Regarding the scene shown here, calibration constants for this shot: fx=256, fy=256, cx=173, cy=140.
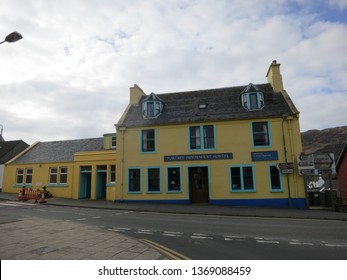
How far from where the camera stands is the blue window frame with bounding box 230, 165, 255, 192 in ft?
64.1

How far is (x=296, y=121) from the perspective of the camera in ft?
63.7

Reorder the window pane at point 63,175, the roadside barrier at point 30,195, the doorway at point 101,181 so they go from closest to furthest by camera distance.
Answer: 1. the roadside barrier at point 30,195
2. the doorway at point 101,181
3. the window pane at point 63,175

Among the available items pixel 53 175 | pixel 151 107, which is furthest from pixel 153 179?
pixel 53 175

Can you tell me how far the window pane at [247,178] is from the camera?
64.2 feet

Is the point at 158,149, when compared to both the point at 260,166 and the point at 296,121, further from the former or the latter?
the point at 296,121

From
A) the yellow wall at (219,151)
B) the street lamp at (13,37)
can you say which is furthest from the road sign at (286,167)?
the street lamp at (13,37)

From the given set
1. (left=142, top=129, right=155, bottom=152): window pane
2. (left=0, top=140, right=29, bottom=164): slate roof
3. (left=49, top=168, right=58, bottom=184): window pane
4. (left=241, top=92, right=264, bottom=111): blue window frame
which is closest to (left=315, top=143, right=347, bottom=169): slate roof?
(left=241, top=92, right=264, bottom=111): blue window frame

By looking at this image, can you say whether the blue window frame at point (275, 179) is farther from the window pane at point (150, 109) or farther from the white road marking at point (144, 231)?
the white road marking at point (144, 231)

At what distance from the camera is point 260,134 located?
66.2 feet

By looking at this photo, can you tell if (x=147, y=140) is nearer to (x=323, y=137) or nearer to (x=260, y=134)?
(x=260, y=134)

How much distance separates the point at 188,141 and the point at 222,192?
4.86 m

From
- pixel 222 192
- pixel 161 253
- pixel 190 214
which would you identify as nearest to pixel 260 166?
pixel 222 192

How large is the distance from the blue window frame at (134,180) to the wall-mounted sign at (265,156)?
9.45 meters

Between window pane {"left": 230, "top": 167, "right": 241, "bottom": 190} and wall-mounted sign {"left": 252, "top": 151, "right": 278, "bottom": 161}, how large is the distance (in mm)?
1591
